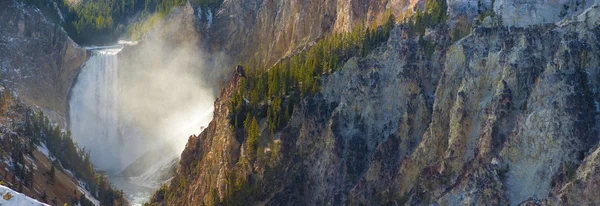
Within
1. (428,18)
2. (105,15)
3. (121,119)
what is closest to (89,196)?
(121,119)

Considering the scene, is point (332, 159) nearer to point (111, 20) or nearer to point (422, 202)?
point (422, 202)

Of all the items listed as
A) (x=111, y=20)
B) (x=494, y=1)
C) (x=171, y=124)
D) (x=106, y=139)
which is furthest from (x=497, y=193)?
(x=111, y=20)

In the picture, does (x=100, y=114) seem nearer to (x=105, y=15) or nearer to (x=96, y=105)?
(x=96, y=105)

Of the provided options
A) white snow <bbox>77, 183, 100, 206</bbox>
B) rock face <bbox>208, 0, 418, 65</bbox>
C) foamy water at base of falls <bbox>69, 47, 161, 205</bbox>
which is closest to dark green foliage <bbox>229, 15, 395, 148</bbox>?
rock face <bbox>208, 0, 418, 65</bbox>

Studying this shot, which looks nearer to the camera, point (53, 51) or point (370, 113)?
point (370, 113)

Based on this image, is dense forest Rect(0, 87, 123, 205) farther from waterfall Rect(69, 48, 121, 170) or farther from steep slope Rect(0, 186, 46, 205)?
steep slope Rect(0, 186, 46, 205)

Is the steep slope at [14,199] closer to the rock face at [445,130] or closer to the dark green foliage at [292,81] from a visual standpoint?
the rock face at [445,130]

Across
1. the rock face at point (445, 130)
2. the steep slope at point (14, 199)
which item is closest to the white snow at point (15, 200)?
the steep slope at point (14, 199)
